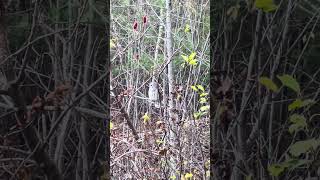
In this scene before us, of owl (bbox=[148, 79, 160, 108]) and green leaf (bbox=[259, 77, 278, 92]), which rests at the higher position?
green leaf (bbox=[259, 77, 278, 92])

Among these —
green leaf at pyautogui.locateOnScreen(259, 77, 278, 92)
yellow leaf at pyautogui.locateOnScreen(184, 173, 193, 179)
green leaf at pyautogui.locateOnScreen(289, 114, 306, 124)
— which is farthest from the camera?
yellow leaf at pyautogui.locateOnScreen(184, 173, 193, 179)

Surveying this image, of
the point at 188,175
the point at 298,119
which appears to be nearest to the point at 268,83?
the point at 298,119

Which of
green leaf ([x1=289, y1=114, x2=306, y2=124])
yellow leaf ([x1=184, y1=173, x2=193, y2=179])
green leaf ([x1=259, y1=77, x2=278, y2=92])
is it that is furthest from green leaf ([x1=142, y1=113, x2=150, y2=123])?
green leaf ([x1=259, y1=77, x2=278, y2=92])

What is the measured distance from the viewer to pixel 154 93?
220 centimetres

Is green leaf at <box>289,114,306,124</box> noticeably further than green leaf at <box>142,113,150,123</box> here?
No

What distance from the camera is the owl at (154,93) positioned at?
7.17 feet

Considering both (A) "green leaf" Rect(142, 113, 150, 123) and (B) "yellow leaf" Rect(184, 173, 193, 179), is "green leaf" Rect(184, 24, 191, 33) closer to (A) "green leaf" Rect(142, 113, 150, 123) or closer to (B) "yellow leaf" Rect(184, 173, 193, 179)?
(A) "green leaf" Rect(142, 113, 150, 123)

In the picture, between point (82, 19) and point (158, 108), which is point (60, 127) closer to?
point (82, 19)

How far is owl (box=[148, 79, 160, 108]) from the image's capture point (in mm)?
2186

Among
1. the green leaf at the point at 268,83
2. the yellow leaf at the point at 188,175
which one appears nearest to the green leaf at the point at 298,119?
the green leaf at the point at 268,83

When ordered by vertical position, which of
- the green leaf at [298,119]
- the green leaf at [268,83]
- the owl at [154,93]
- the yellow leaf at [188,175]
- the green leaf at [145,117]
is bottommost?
the yellow leaf at [188,175]

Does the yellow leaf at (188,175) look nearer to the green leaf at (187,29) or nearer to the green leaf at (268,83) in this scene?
the green leaf at (187,29)

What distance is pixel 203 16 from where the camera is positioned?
2.16m

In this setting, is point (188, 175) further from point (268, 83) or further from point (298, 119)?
point (268, 83)
